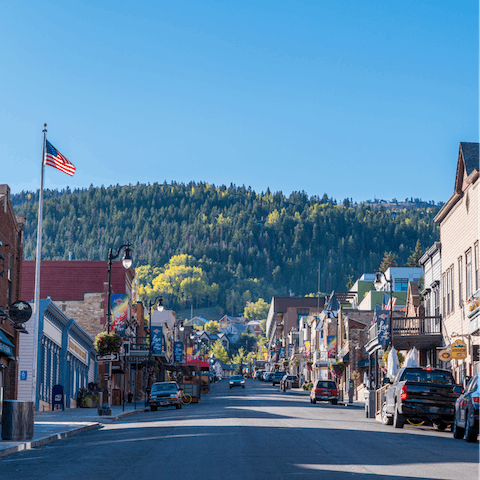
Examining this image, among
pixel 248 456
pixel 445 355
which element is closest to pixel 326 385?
pixel 445 355

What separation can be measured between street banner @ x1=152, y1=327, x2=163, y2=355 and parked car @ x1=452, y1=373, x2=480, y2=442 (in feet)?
153

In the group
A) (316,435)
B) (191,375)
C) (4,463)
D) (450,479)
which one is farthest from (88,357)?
(450,479)

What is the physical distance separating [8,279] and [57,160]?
5351mm

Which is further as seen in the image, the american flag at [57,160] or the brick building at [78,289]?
the brick building at [78,289]

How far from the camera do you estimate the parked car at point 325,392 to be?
53.0 metres

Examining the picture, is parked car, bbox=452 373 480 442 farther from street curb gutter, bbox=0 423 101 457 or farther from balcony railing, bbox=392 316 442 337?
balcony railing, bbox=392 316 442 337

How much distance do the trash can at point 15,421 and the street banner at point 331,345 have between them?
215 feet

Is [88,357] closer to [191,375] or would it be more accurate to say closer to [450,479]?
[191,375]

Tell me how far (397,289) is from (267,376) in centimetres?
4968

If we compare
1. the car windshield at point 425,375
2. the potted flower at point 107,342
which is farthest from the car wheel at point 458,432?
the potted flower at point 107,342

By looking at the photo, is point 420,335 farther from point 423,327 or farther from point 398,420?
point 398,420

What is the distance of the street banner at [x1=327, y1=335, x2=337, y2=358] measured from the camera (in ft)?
272

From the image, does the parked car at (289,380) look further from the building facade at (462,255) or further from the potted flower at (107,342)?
the potted flower at (107,342)

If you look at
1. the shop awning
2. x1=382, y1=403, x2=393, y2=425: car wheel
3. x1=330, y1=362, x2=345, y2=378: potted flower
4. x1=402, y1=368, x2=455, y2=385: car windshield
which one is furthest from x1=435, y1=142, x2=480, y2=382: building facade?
x1=330, y1=362, x2=345, y2=378: potted flower
